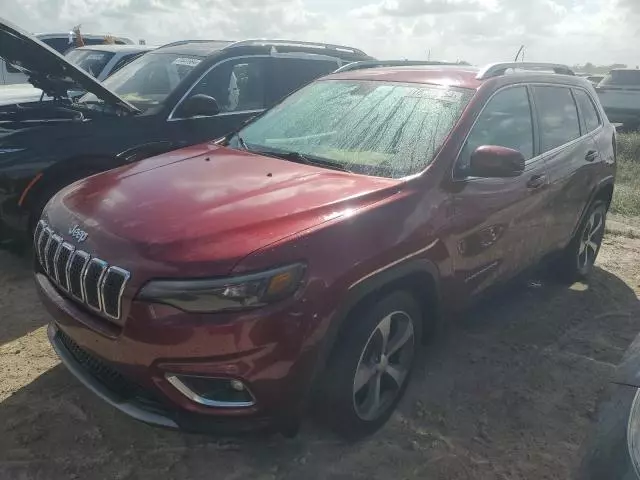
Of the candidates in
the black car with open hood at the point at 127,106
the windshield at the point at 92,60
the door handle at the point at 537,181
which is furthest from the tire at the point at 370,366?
the windshield at the point at 92,60

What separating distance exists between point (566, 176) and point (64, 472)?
143 inches

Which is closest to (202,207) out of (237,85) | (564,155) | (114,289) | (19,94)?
(114,289)

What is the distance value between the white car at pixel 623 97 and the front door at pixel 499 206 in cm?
1194

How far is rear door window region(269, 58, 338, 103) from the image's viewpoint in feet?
20.1

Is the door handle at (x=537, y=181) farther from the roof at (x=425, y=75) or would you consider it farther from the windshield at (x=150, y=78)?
the windshield at (x=150, y=78)

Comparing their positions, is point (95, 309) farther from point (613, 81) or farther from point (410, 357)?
point (613, 81)

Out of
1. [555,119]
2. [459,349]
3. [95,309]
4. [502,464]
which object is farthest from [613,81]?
[95,309]

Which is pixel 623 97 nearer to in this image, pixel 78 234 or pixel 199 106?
pixel 199 106

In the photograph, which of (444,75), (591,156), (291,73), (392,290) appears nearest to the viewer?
(392,290)

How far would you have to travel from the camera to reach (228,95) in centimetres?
572

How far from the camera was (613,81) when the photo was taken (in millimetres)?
14984

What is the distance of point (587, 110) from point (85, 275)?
417 cm

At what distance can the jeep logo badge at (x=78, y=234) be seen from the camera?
2577 millimetres

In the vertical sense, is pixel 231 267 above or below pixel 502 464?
above
